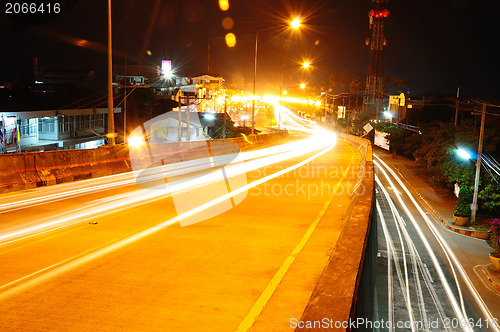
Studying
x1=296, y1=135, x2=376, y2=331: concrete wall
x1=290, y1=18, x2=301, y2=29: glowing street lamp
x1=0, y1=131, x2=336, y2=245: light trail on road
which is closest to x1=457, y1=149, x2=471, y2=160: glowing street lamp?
x1=290, y1=18, x2=301, y2=29: glowing street lamp

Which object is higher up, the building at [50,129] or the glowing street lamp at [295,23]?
the glowing street lamp at [295,23]

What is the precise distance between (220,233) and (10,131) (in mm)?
28126

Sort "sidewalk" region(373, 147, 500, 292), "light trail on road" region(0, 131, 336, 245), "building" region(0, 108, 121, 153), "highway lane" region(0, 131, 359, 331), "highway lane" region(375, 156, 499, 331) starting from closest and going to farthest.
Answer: "highway lane" region(0, 131, 359, 331) → "light trail on road" region(0, 131, 336, 245) → "highway lane" region(375, 156, 499, 331) → "sidewalk" region(373, 147, 500, 292) → "building" region(0, 108, 121, 153)

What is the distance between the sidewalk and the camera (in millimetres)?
22125

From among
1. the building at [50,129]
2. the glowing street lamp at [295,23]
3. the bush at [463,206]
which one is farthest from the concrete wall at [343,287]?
the building at [50,129]

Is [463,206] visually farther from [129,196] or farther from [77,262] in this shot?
[77,262]

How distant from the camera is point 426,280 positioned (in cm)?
2016

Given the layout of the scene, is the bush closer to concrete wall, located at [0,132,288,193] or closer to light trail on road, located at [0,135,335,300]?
concrete wall, located at [0,132,288,193]

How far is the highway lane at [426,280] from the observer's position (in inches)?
644

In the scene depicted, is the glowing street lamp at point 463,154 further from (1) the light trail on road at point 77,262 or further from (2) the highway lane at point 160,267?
(1) the light trail on road at point 77,262

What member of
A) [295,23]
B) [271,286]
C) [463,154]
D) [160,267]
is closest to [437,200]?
[463,154]

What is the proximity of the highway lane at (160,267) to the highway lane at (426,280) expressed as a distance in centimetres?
728

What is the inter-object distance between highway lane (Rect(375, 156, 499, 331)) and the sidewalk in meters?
0.77

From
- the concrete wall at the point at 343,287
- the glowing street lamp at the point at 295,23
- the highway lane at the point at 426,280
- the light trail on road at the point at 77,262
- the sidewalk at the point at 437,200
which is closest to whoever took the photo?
the concrete wall at the point at 343,287
